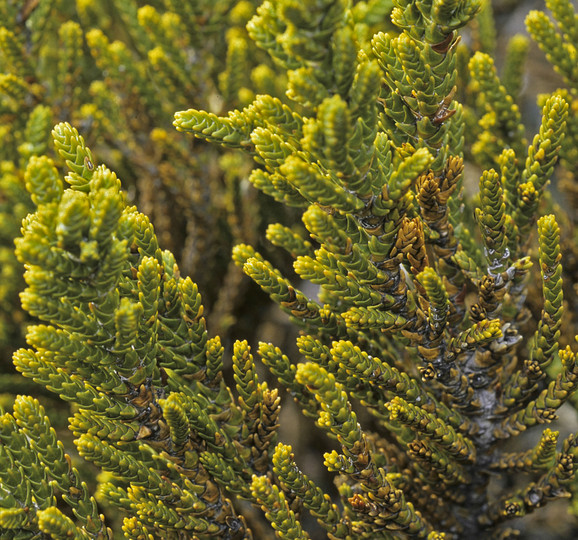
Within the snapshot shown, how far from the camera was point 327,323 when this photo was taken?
1.65 metres

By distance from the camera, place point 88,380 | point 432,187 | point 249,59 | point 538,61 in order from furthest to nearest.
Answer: point 538,61, point 249,59, point 432,187, point 88,380

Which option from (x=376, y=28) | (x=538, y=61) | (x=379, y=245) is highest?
(x=538, y=61)

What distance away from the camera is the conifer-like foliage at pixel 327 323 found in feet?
3.74

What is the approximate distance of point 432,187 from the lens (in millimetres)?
1413

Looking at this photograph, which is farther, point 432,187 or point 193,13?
point 193,13

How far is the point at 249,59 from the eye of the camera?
333 centimetres

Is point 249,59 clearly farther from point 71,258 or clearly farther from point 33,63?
point 71,258

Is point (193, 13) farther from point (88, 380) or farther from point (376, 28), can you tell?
point (88, 380)

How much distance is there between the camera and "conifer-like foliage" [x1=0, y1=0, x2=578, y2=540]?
1.14m

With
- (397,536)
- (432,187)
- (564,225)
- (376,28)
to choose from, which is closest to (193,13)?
(376,28)

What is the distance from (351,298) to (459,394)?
51cm

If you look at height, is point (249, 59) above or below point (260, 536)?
above

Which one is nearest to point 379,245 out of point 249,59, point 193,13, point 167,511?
point 167,511

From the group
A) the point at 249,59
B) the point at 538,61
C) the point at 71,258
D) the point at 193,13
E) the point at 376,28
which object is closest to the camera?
the point at 71,258
